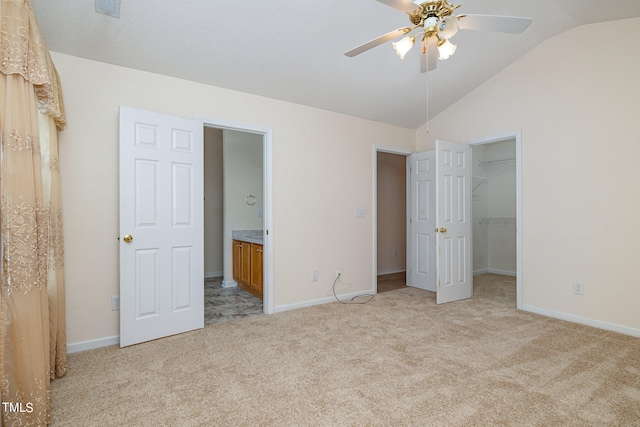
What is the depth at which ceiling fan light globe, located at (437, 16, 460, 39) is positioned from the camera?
1.85 metres

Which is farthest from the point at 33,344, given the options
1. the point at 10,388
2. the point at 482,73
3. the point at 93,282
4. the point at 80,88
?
the point at 482,73

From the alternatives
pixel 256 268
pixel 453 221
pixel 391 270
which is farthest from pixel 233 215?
pixel 453 221

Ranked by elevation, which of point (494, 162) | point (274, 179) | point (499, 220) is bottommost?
point (499, 220)

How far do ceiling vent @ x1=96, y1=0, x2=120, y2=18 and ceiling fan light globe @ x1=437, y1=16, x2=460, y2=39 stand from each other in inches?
87.7

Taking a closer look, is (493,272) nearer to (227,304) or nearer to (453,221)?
(453,221)

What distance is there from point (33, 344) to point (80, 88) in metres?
2.12

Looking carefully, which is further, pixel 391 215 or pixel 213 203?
pixel 391 215

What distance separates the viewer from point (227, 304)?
4039 mm

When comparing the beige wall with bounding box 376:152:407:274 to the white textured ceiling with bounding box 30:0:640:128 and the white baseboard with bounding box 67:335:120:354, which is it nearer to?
the white textured ceiling with bounding box 30:0:640:128

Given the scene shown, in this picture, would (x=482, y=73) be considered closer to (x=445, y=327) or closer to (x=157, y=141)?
(x=445, y=327)

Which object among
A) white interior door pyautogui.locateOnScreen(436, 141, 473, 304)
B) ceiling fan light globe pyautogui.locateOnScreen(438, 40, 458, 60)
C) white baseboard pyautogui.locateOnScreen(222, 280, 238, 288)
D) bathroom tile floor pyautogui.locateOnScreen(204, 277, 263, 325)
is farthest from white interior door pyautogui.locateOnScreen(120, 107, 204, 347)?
white interior door pyautogui.locateOnScreen(436, 141, 473, 304)

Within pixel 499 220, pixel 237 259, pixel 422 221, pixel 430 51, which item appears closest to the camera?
pixel 430 51

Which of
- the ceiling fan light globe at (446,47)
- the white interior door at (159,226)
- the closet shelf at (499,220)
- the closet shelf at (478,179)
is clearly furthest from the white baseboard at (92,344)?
the closet shelf at (499,220)

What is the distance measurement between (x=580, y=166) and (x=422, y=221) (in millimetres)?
2010
